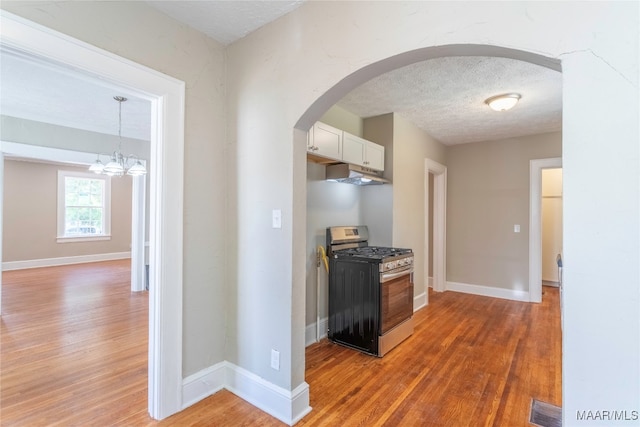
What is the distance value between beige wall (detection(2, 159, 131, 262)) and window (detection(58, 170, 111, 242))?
0.44ft

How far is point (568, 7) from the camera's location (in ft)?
3.84

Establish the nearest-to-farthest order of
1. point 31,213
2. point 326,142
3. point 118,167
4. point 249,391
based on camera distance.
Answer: point 249,391 → point 326,142 → point 118,167 → point 31,213

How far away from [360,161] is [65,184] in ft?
26.2

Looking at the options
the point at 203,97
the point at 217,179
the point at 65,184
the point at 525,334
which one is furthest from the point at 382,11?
the point at 65,184

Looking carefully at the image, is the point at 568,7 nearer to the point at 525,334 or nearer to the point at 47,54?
the point at 47,54

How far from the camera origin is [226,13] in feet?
6.55

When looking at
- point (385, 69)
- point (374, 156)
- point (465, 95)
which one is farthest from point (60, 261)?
point (465, 95)

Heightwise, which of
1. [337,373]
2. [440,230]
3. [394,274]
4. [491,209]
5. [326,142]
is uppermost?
[326,142]

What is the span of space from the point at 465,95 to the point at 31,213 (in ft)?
30.3

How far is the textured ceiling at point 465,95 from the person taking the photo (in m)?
2.68

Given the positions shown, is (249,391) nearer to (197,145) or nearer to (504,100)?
(197,145)

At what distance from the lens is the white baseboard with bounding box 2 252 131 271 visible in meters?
A: 6.81

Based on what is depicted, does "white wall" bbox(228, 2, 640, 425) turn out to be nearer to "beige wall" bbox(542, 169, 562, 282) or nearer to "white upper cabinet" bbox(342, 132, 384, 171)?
"white upper cabinet" bbox(342, 132, 384, 171)

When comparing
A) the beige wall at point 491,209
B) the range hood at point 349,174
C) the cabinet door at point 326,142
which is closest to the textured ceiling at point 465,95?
the beige wall at point 491,209
